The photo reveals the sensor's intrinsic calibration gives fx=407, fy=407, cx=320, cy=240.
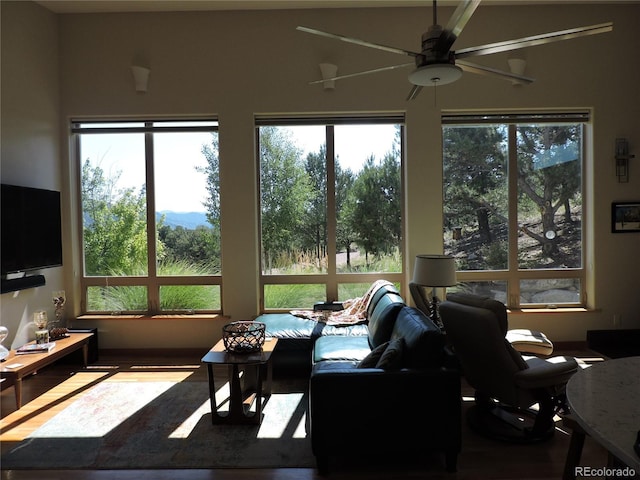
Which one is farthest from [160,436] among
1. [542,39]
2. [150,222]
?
[542,39]

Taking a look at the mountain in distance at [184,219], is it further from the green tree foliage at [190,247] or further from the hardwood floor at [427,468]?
the hardwood floor at [427,468]

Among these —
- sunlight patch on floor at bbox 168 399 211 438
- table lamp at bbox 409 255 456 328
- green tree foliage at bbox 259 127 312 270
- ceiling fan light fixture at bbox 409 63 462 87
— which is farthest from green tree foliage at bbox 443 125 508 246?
sunlight patch on floor at bbox 168 399 211 438

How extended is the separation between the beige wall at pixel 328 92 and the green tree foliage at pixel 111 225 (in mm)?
254

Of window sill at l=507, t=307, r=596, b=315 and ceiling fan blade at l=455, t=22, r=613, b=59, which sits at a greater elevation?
ceiling fan blade at l=455, t=22, r=613, b=59

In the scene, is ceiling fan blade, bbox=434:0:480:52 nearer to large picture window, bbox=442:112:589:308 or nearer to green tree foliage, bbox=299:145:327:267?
large picture window, bbox=442:112:589:308

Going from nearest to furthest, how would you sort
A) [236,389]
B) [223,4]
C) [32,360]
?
[236,389], [32,360], [223,4]

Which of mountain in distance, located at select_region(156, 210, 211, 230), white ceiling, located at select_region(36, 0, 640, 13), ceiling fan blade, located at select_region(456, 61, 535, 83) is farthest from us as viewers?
mountain in distance, located at select_region(156, 210, 211, 230)

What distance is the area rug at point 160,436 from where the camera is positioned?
265 cm

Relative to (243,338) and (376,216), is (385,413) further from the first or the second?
(376,216)

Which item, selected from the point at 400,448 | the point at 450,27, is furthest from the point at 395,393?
the point at 450,27

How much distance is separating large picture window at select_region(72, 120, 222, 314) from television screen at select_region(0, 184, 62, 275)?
0.51m

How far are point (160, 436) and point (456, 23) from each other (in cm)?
332

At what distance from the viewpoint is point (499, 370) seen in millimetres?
2688

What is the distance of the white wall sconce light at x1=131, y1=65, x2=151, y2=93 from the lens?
4.75 meters
